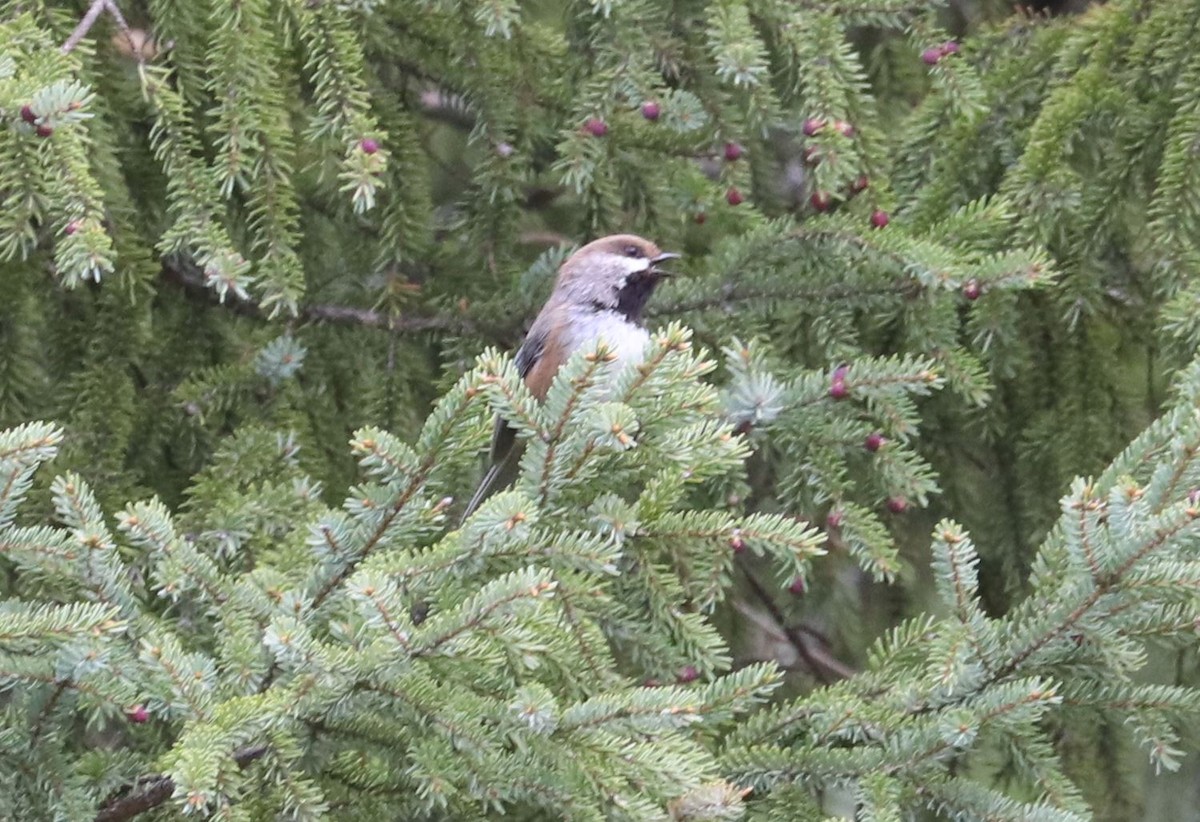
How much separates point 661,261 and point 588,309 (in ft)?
1.06

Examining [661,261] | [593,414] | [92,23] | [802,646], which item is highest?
[92,23]

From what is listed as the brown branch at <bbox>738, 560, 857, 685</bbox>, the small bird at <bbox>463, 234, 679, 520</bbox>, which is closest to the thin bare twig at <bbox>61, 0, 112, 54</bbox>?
the small bird at <bbox>463, 234, 679, 520</bbox>

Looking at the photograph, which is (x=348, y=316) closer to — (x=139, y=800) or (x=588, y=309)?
(x=588, y=309)

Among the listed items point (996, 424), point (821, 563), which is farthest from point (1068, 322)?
point (821, 563)

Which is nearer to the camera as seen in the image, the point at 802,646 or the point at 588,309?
the point at 588,309

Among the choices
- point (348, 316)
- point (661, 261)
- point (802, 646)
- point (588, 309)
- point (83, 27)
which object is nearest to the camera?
point (83, 27)

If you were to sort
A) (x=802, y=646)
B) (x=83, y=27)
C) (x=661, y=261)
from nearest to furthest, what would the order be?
(x=83, y=27)
(x=661, y=261)
(x=802, y=646)

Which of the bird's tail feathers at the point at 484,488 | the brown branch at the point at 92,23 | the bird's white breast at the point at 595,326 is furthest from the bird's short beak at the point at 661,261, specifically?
the brown branch at the point at 92,23

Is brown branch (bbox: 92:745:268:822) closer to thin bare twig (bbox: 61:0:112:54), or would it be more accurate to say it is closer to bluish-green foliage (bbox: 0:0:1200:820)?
bluish-green foliage (bbox: 0:0:1200:820)

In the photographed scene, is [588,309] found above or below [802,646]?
above

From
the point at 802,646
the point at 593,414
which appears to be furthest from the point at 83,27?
the point at 802,646

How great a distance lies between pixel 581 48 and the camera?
3291 millimetres

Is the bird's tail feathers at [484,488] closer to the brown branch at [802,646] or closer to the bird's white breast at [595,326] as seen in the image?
the bird's white breast at [595,326]

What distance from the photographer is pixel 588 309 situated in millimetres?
3941
